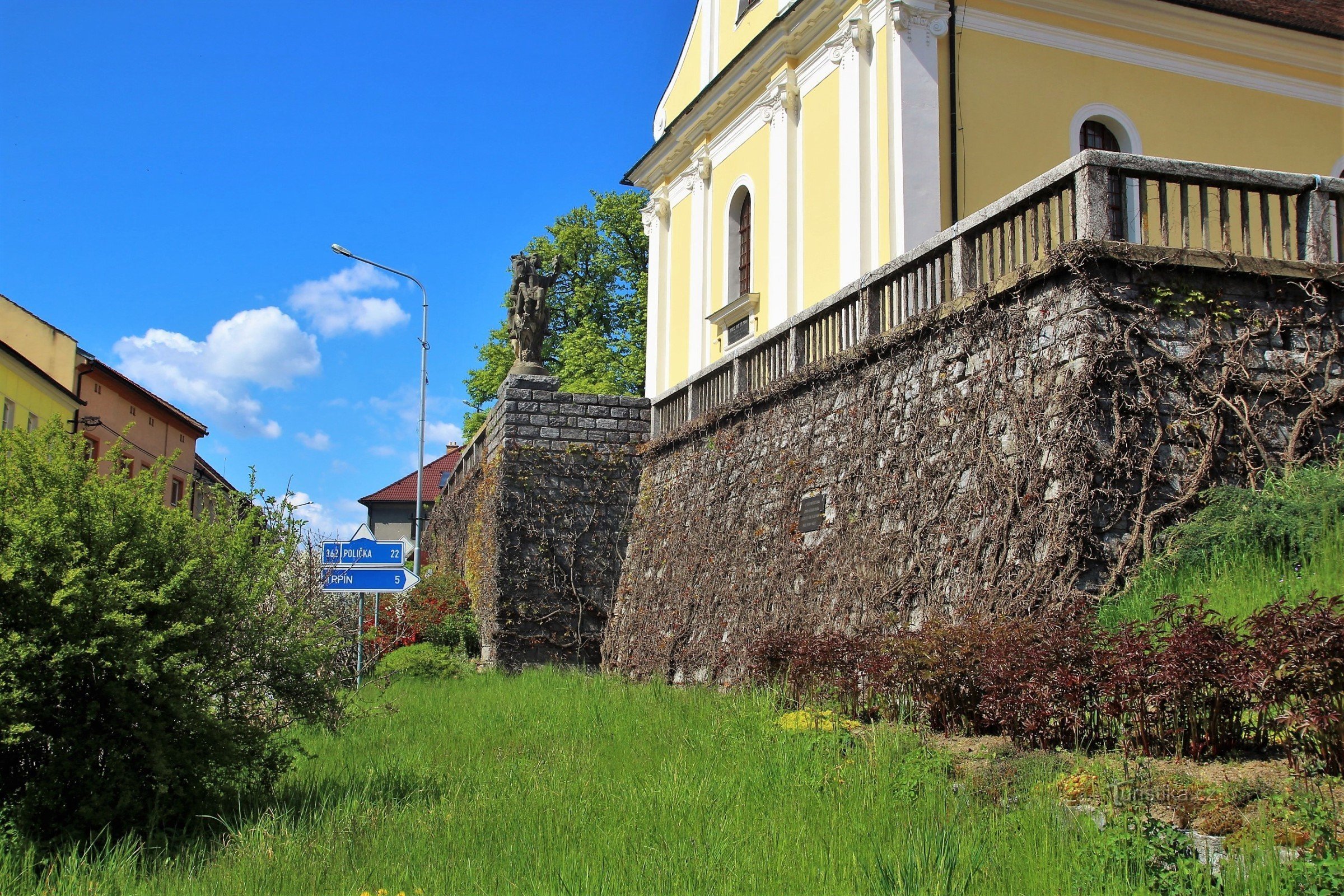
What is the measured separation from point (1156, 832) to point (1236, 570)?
146 inches

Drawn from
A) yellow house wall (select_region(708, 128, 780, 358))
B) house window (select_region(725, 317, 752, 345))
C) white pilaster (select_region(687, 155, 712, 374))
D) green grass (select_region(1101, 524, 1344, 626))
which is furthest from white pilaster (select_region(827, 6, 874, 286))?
green grass (select_region(1101, 524, 1344, 626))

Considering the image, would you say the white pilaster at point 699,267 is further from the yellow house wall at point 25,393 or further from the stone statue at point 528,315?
the yellow house wall at point 25,393

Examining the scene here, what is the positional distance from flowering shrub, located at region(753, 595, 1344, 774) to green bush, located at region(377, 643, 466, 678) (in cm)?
1002

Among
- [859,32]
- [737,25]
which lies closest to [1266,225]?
[859,32]

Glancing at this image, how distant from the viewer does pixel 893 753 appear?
6.72 metres

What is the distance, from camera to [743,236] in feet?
77.2

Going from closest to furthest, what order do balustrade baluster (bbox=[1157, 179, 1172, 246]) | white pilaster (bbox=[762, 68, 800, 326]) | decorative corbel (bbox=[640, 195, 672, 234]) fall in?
balustrade baluster (bbox=[1157, 179, 1172, 246])
white pilaster (bbox=[762, 68, 800, 326])
decorative corbel (bbox=[640, 195, 672, 234])

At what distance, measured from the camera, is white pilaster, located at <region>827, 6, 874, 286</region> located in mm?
18328

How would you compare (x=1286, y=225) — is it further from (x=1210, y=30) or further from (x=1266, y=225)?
(x=1210, y=30)

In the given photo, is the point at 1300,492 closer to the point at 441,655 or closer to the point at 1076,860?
the point at 1076,860

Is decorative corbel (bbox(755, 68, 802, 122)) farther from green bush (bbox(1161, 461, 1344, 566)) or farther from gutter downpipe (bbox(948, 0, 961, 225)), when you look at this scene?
green bush (bbox(1161, 461, 1344, 566))

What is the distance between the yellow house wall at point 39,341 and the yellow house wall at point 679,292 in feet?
66.2

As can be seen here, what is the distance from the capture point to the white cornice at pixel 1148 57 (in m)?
18.7

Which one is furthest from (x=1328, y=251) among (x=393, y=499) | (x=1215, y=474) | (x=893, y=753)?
(x=393, y=499)
